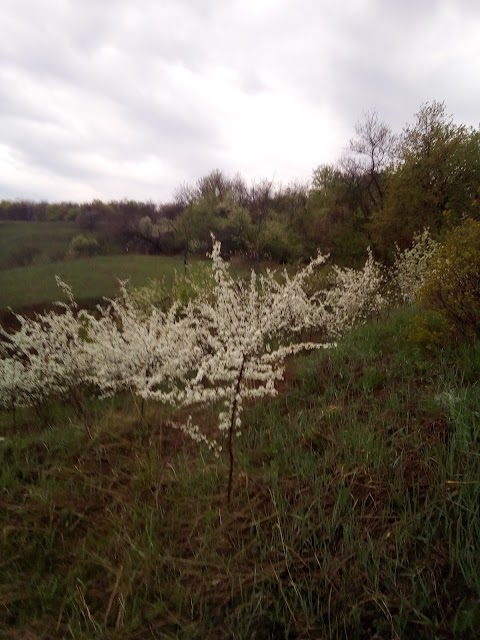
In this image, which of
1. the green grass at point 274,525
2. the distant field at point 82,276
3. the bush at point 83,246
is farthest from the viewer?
the bush at point 83,246

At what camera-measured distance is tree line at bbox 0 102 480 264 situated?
16781 mm

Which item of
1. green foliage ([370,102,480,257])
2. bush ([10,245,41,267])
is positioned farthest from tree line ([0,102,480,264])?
bush ([10,245,41,267])

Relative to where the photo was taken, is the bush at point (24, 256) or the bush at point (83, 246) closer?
the bush at point (24, 256)

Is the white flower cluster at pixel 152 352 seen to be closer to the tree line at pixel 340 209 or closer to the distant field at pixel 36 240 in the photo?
the tree line at pixel 340 209

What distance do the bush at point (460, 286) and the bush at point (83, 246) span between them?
3281 cm

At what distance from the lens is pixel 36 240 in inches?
1395

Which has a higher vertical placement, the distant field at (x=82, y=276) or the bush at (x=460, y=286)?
the distant field at (x=82, y=276)

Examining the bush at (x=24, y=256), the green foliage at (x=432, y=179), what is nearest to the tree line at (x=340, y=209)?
the green foliage at (x=432, y=179)

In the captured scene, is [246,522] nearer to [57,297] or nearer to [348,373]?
[348,373]

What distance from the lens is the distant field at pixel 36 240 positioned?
30.9m

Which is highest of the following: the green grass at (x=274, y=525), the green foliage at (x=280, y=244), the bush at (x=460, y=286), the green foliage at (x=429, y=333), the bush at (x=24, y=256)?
the green foliage at (x=280, y=244)

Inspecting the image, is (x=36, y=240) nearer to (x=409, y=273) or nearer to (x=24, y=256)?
(x=24, y=256)

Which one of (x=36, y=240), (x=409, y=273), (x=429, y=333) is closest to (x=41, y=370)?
(x=429, y=333)

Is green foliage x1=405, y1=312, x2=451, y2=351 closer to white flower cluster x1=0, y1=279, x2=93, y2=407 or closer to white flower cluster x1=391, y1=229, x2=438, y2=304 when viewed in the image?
white flower cluster x1=0, y1=279, x2=93, y2=407
